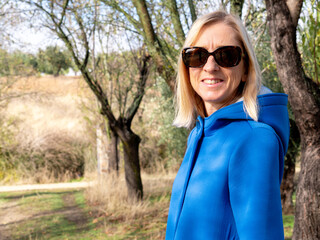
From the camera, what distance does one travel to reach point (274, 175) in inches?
48.2

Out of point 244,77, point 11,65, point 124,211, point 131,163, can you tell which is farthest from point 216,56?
point 11,65

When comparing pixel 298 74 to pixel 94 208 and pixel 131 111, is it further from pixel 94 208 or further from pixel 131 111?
pixel 94 208

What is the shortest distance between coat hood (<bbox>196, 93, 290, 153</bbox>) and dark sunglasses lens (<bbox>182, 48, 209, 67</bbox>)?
28 centimetres

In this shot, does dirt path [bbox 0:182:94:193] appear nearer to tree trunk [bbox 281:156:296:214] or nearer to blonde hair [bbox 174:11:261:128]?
tree trunk [bbox 281:156:296:214]

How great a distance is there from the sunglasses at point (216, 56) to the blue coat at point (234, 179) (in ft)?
0.67

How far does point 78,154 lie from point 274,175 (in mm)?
15808

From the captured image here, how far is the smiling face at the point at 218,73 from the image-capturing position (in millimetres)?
1523

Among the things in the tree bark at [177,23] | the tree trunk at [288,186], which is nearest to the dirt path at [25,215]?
the tree bark at [177,23]

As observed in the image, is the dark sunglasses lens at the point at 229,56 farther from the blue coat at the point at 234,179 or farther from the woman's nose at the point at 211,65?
the blue coat at the point at 234,179

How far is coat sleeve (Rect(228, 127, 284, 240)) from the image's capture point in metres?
1.19

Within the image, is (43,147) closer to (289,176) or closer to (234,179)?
(289,176)

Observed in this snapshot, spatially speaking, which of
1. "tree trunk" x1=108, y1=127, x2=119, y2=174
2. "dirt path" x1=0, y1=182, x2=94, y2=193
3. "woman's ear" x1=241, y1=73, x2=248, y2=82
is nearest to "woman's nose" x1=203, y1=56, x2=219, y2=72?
"woman's ear" x1=241, y1=73, x2=248, y2=82

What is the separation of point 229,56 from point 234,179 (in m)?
0.53

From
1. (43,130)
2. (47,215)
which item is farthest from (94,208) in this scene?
(43,130)
